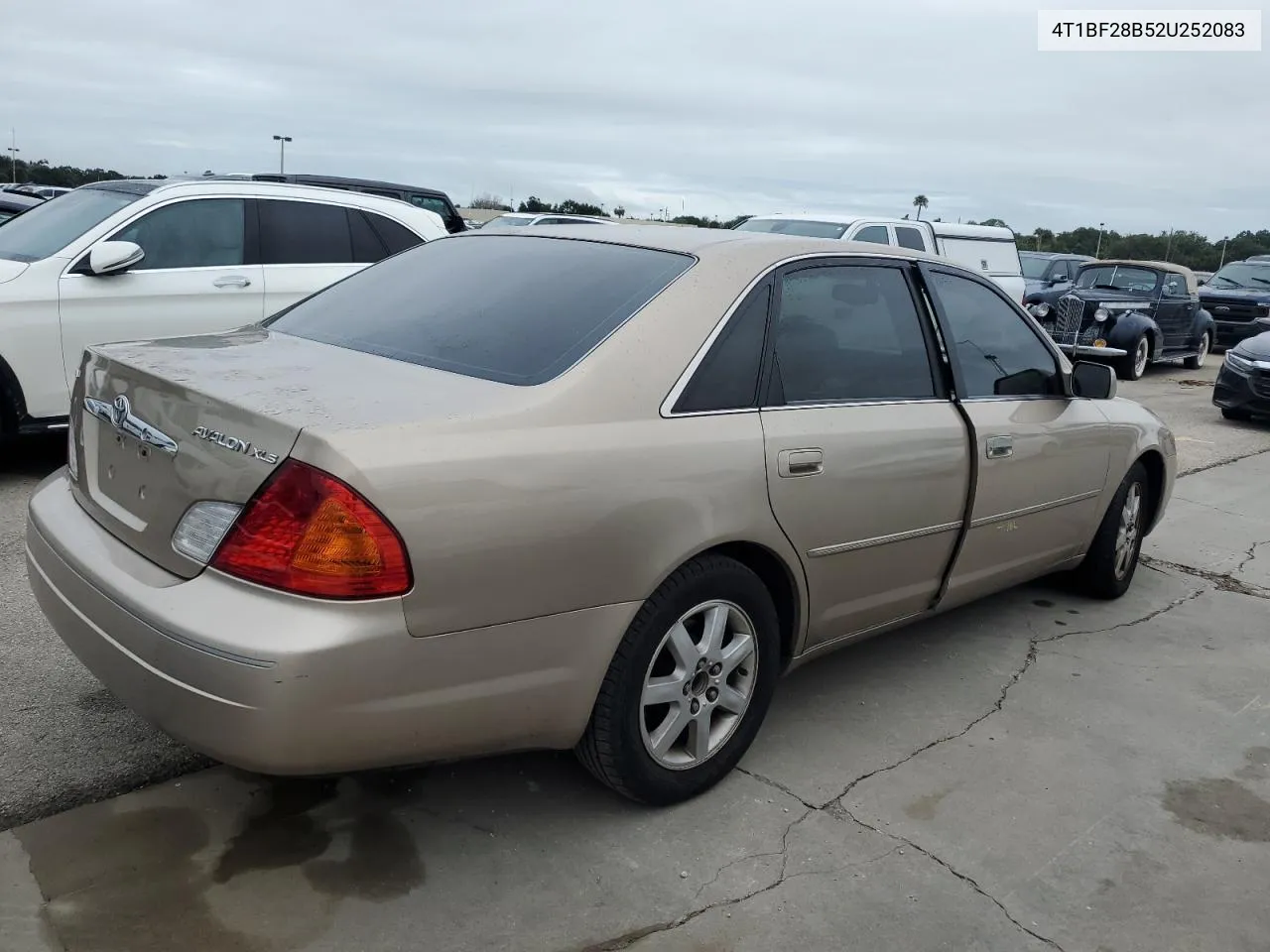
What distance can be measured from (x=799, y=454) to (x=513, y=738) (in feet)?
3.79

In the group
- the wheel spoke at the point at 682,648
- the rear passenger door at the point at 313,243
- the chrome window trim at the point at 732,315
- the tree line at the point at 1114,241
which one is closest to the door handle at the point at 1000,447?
the chrome window trim at the point at 732,315

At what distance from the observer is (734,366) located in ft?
10.2

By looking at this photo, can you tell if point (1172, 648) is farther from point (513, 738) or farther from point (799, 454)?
point (513, 738)

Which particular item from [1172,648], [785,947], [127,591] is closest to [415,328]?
[127,591]

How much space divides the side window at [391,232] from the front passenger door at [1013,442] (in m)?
A: 4.41

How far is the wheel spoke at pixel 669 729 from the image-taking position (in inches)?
116

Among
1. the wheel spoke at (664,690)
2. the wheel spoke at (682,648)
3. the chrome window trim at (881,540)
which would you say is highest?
the chrome window trim at (881,540)

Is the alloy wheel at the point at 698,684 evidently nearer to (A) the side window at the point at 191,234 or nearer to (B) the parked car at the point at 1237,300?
(A) the side window at the point at 191,234

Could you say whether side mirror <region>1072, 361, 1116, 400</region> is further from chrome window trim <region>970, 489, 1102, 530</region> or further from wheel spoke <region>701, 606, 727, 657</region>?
wheel spoke <region>701, 606, 727, 657</region>

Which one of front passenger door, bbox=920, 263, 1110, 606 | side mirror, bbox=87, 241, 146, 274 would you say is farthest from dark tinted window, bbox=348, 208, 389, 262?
front passenger door, bbox=920, 263, 1110, 606

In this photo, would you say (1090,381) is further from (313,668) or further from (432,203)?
(432,203)

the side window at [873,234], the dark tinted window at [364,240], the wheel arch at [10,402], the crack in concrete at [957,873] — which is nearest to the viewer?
the crack in concrete at [957,873]

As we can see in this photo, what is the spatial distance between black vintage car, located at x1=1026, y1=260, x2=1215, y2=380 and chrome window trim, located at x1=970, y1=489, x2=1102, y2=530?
9.79 meters

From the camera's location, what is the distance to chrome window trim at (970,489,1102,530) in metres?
3.92
